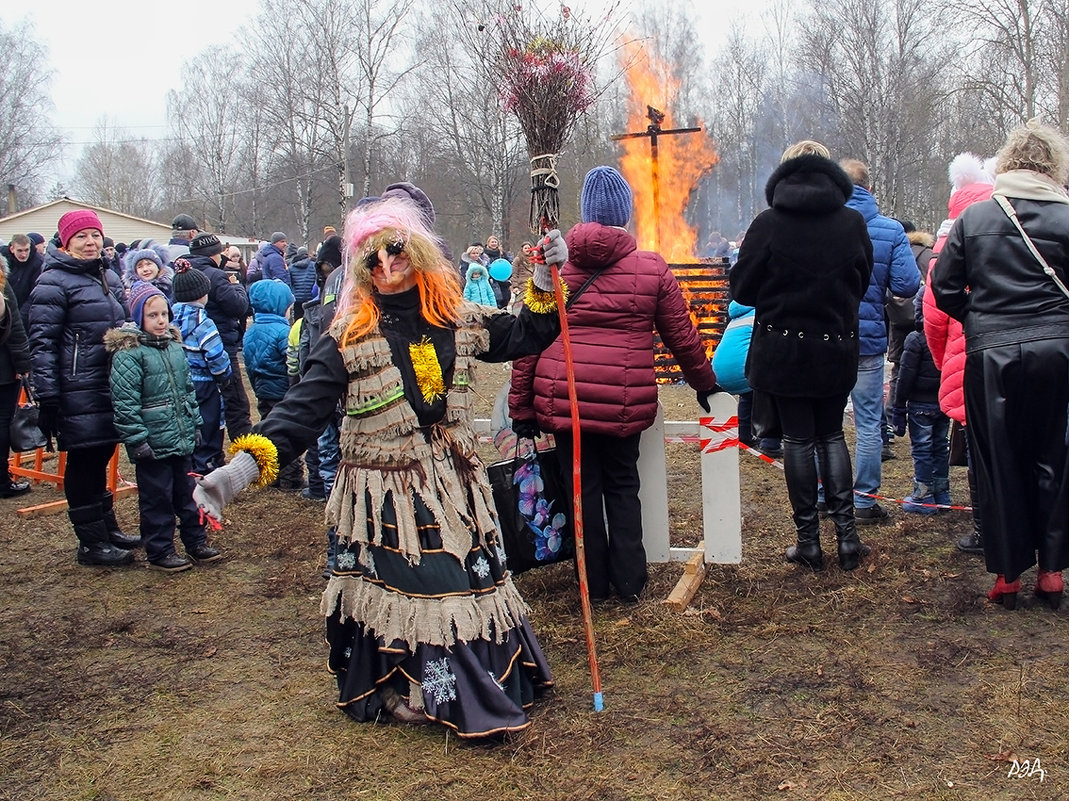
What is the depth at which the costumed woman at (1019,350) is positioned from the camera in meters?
4.29

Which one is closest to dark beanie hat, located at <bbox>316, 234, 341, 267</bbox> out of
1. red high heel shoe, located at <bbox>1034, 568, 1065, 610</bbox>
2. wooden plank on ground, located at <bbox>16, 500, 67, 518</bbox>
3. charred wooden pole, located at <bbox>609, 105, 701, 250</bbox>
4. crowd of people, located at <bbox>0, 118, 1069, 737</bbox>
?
crowd of people, located at <bbox>0, 118, 1069, 737</bbox>

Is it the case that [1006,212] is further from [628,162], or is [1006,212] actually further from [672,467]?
[628,162]

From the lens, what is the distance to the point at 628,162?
1479cm

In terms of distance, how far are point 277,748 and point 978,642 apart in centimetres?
308

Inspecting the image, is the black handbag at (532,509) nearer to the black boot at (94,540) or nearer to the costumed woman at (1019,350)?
the costumed woman at (1019,350)

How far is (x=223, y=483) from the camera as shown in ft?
10.6

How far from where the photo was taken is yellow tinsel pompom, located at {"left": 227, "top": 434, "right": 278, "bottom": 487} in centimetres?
334

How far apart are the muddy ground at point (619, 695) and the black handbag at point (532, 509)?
0.29 meters

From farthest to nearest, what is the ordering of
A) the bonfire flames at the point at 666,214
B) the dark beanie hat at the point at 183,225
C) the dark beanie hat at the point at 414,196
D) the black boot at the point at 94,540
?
the dark beanie hat at the point at 183,225 < the bonfire flames at the point at 666,214 < the black boot at the point at 94,540 < the dark beanie hat at the point at 414,196

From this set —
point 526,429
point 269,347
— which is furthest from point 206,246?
point 526,429

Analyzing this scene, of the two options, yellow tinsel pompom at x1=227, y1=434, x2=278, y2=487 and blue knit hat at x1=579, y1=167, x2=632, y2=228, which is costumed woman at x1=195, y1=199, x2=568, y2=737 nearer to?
→ yellow tinsel pompom at x1=227, y1=434, x2=278, y2=487

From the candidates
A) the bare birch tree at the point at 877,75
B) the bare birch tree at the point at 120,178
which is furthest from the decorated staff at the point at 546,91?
the bare birch tree at the point at 120,178

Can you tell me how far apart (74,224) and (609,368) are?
3602 mm

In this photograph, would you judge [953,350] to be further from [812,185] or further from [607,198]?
[607,198]
